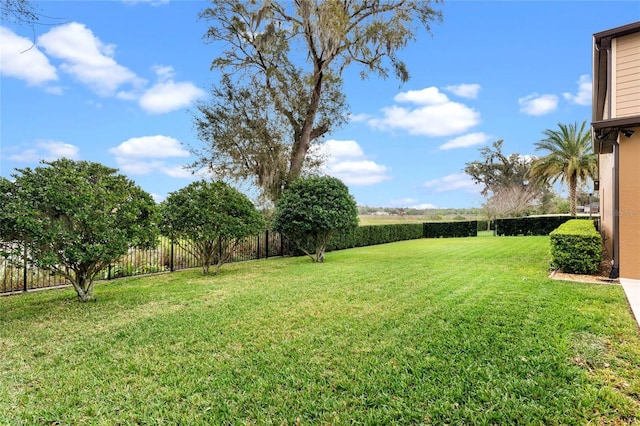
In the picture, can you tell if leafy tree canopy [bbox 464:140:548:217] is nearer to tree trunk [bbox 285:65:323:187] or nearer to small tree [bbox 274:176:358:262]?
tree trunk [bbox 285:65:323:187]

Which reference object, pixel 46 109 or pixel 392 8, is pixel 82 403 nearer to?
pixel 46 109

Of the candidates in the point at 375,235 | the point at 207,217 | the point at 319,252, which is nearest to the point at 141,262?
the point at 207,217

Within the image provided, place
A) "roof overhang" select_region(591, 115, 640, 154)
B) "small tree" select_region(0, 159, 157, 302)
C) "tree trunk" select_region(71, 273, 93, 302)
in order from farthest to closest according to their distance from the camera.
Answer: "roof overhang" select_region(591, 115, 640, 154) < "tree trunk" select_region(71, 273, 93, 302) < "small tree" select_region(0, 159, 157, 302)

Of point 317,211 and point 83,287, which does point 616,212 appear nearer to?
point 317,211

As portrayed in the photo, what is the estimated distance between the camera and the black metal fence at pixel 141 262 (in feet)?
22.3

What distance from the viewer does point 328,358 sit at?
329 centimetres

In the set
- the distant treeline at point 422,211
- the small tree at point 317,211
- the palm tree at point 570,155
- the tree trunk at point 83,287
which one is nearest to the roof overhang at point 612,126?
the small tree at point 317,211

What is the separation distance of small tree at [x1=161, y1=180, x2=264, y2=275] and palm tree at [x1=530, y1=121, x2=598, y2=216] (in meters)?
23.9

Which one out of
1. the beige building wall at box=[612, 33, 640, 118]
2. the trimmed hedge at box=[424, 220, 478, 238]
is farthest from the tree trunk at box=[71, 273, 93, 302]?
the trimmed hedge at box=[424, 220, 478, 238]

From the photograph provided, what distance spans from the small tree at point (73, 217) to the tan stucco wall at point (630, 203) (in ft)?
30.0

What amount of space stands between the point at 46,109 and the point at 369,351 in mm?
9479

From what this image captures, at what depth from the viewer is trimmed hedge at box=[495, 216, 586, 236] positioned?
21.3 m

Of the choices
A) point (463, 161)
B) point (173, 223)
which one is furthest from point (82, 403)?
point (463, 161)

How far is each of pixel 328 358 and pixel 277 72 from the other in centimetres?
1354
